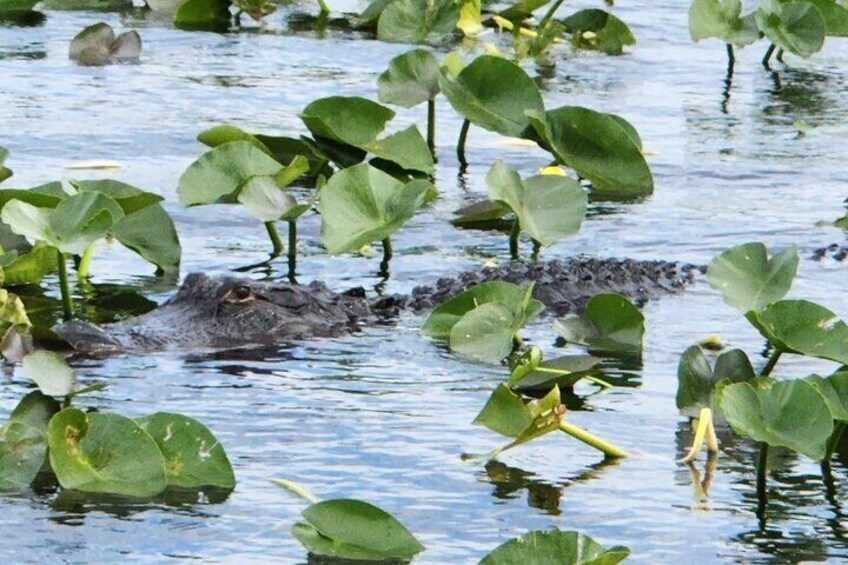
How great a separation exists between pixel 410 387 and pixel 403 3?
185 inches

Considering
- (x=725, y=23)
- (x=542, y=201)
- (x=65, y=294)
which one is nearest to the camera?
(x=65, y=294)

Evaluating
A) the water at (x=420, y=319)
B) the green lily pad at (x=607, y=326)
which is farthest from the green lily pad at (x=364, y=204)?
the green lily pad at (x=607, y=326)

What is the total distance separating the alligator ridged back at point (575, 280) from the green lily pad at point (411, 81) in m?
1.00

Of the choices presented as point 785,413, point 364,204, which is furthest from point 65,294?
point 785,413

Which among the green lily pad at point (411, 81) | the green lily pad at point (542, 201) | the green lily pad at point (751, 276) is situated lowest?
the green lily pad at point (542, 201)

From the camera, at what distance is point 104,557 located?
3.43 m

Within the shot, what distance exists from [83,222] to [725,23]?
4.68 metres

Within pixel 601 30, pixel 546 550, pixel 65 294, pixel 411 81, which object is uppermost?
pixel 411 81

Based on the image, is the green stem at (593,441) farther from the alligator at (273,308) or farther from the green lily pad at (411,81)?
the green lily pad at (411,81)

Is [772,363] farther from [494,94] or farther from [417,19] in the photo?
[417,19]

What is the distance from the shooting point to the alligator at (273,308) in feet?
16.3

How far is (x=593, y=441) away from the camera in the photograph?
398cm

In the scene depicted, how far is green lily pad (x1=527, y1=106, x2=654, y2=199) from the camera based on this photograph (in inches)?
238

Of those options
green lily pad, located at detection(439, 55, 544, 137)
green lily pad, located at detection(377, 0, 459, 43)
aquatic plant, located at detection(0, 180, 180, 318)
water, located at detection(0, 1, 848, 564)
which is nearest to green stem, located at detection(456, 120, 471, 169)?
water, located at detection(0, 1, 848, 564)
